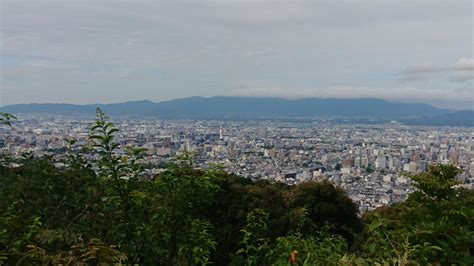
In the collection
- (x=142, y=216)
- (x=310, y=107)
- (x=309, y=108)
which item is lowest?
(x=309, y=108)

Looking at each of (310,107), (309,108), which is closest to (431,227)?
(309,108)

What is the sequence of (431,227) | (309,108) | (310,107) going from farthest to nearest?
1. (310,107)
2. (309,108)
3. (431,227)

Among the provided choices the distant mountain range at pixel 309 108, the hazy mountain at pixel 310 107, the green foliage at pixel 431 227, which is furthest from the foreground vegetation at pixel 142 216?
the hazy mountain at pixel 310 107

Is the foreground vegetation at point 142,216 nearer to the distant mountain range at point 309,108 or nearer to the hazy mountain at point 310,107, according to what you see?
the distant mountain range at point 309,108

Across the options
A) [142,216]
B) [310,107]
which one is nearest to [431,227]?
[142,216]

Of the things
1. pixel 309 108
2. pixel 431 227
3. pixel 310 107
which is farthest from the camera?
pixel 310 107

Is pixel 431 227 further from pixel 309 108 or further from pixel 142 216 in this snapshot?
pixel 309 108

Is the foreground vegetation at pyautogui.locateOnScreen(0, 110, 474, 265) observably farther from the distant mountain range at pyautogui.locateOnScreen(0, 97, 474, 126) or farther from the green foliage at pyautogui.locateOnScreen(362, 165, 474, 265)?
the distant mountain range at pyautogui.locateOnScreen(0, 97, 474, 126)

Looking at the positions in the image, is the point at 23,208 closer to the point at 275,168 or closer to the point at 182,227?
the point at 182,227

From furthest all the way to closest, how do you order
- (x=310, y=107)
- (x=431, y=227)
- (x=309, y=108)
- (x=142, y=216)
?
1. (x=310, y=107)
2. (x=309, y=108)
3. (x=431, y=227)
4. (x=142, y=216)

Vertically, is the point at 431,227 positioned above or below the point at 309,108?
above

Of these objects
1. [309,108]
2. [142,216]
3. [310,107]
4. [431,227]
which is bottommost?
[309,108]

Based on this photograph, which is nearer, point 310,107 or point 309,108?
point 309,108

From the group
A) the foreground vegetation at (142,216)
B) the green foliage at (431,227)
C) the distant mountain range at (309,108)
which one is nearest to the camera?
the foreground vegetation at (142,216)
